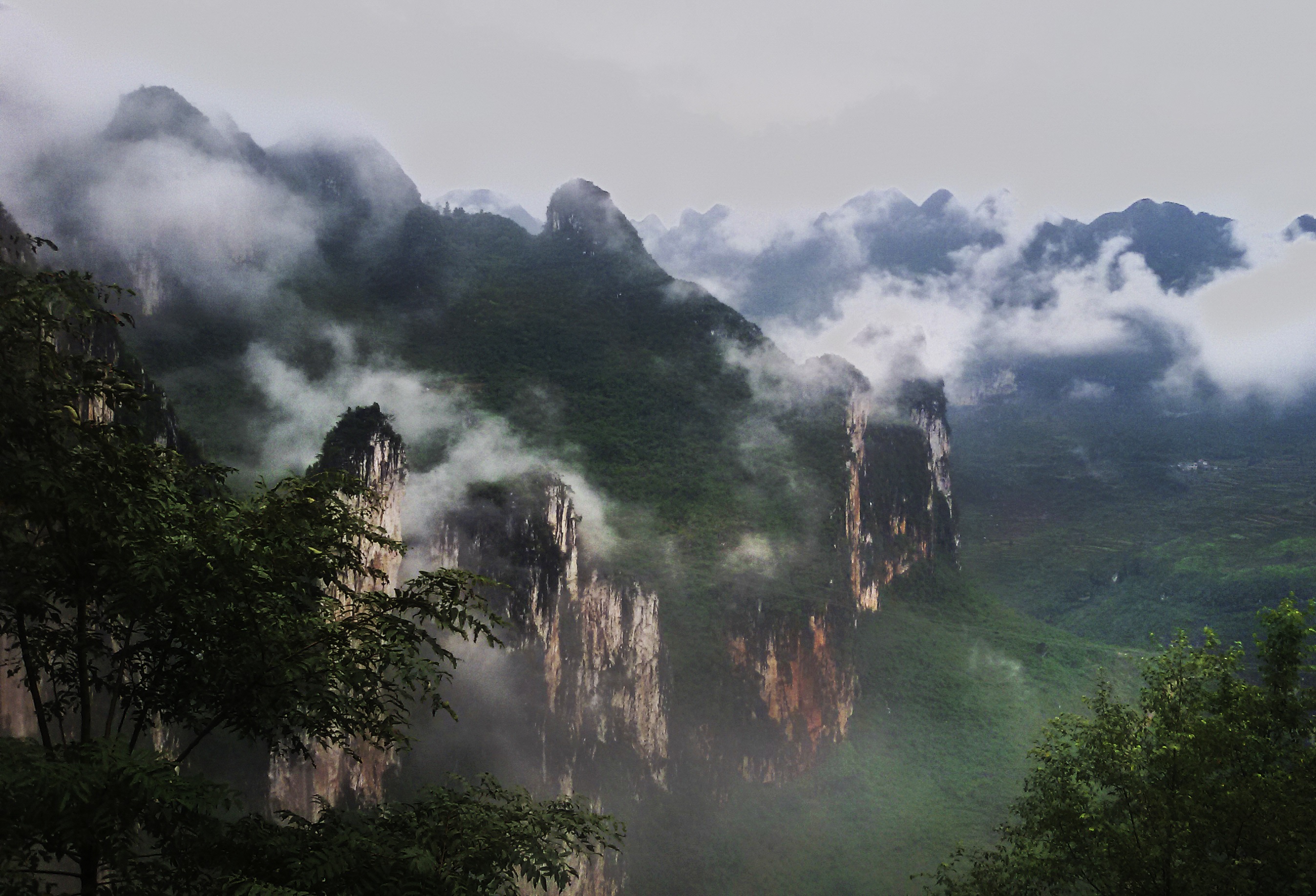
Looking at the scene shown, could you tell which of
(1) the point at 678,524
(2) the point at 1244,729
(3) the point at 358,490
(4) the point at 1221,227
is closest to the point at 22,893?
(3) the point at 358,490

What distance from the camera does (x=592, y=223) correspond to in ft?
301

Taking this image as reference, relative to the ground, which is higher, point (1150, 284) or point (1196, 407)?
point (1150, 284)

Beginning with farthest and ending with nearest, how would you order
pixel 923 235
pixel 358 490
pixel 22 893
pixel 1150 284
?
pixel 923 235
pixel 1150 284
pixel 358 490
pixel 22 893

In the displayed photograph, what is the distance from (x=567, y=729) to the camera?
46906 millimetres

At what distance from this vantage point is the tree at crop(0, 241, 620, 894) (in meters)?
4.75

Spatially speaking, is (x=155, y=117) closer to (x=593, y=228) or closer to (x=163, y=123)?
(x=163, y=123)

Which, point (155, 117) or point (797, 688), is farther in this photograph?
point (155, 117)

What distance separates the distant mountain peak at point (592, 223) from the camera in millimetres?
91188

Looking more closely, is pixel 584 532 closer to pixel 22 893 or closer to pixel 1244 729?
pixel 1244 729

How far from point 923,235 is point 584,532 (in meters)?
169

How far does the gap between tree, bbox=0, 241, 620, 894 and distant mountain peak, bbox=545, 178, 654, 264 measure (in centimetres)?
8750

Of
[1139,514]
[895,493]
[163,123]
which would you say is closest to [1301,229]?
[1139,514]

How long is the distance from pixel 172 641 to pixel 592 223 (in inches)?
3563

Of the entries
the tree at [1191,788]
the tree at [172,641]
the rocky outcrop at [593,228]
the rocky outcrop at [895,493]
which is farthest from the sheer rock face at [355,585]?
the rocky outcrop at [593,228]
